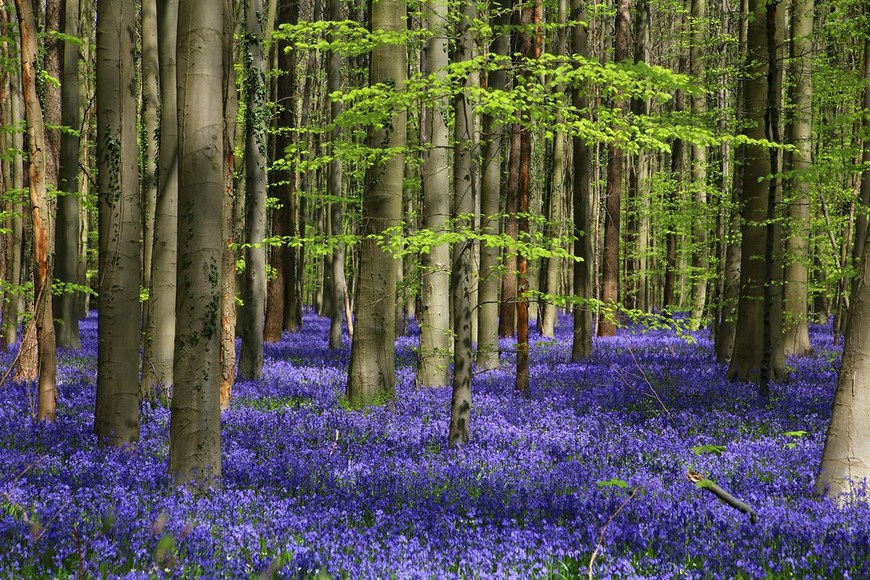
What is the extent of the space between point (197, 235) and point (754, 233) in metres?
11.1

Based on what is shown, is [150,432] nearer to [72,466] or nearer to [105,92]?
[72,466]

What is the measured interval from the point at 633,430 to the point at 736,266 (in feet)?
28.9

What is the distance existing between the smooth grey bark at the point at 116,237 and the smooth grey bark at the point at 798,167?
37.6ft

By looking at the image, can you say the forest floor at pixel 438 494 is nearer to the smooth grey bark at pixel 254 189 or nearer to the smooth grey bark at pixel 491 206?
the smooth grey bark at pixel 254 189

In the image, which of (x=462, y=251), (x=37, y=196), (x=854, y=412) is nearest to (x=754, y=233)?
(x=462, y=251)

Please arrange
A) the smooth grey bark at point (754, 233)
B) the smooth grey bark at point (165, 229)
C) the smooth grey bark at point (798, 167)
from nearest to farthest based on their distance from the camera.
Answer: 1. the smooth grey bark at point (165, 229)
2. the smooth grey bark at point (754, 233)
3. the smooth grey bark at point (798, 167)

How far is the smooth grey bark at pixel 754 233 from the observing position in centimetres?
1345

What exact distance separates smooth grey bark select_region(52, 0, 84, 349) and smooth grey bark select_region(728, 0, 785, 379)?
1522cm

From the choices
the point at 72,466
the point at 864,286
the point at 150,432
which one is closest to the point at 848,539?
the point at 864,286

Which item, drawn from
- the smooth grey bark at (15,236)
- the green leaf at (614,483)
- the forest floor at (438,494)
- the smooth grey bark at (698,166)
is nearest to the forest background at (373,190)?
the smooth grey bark at (15,236)

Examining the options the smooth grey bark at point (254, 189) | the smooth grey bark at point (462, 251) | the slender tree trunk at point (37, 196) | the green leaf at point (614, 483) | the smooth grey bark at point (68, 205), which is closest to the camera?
the green leaf at point (614, 483)

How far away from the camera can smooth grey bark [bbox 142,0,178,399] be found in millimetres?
10461

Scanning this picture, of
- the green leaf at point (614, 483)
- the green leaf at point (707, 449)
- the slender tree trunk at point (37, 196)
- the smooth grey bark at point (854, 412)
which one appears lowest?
the green leaf at point (707, 449)

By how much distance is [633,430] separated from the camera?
9.50 meters
